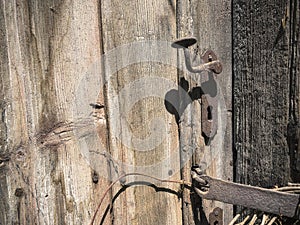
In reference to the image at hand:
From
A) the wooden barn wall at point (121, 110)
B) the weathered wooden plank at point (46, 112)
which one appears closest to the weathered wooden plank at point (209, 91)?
the wooden barn wall at point (121, 110)

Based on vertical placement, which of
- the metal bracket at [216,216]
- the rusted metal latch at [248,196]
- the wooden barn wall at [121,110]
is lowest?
the metal bracket at [216,216]

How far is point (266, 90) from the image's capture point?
1.02 m

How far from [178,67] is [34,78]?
0.32 m

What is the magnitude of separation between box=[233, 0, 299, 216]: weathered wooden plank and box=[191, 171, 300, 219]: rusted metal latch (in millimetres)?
38

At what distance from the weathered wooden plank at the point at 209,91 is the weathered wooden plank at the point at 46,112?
20 cm

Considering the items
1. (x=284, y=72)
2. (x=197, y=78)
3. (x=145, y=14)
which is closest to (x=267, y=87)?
(x=284, y=72)

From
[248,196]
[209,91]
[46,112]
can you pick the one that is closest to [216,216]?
[248,196]

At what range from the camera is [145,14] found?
1.09 meters

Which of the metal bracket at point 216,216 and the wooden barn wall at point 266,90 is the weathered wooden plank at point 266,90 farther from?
the metal bracket at point 216,216

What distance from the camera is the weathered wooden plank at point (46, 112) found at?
1088mm

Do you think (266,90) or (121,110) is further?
(121,110)

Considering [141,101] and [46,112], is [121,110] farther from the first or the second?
[46,112]

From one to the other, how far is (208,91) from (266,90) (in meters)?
0.14

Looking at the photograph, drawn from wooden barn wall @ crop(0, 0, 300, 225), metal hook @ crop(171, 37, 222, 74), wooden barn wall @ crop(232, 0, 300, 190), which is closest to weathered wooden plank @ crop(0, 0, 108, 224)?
wooden barn wall @ crop(0, 0, 300, 225)
